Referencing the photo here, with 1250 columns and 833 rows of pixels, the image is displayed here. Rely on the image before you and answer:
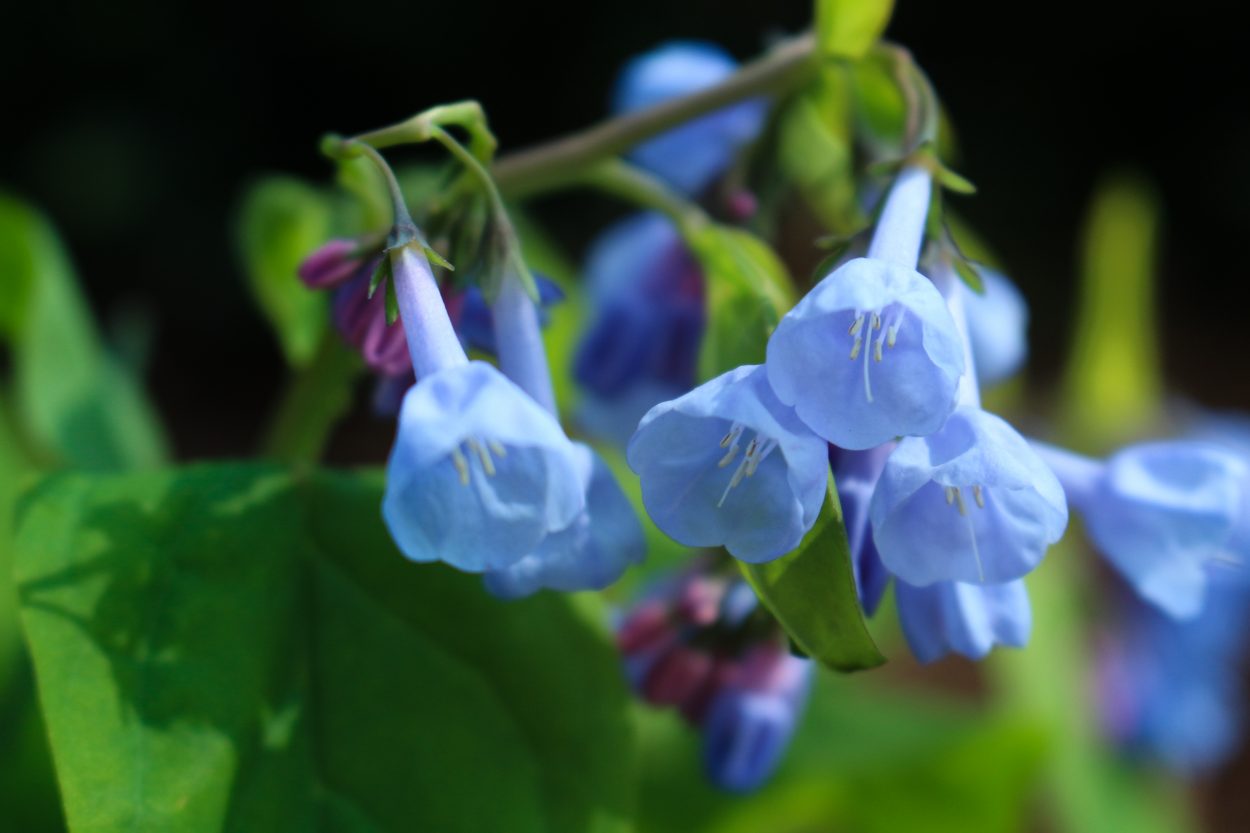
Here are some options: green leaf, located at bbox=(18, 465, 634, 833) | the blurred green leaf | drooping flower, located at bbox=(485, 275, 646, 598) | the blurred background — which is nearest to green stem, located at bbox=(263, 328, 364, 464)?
green leaf, located at bbox=(18, 465, 634, 833)

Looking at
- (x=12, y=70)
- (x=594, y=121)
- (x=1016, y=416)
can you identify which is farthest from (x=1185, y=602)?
(x=12, y=70)

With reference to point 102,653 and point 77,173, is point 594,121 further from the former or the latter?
point 102,653

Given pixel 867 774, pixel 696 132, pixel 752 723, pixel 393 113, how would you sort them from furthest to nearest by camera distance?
pixel 393 113 → pixel 867 774 → pixel 696 132 → pixel 752 723

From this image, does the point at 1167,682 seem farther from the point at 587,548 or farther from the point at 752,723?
the point at 587,548

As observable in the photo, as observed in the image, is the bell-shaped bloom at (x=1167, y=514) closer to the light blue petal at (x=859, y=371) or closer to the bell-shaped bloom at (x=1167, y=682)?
the light blue petal at (x=859, y=371)

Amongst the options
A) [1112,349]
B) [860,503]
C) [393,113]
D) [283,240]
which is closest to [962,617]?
[860,503]
